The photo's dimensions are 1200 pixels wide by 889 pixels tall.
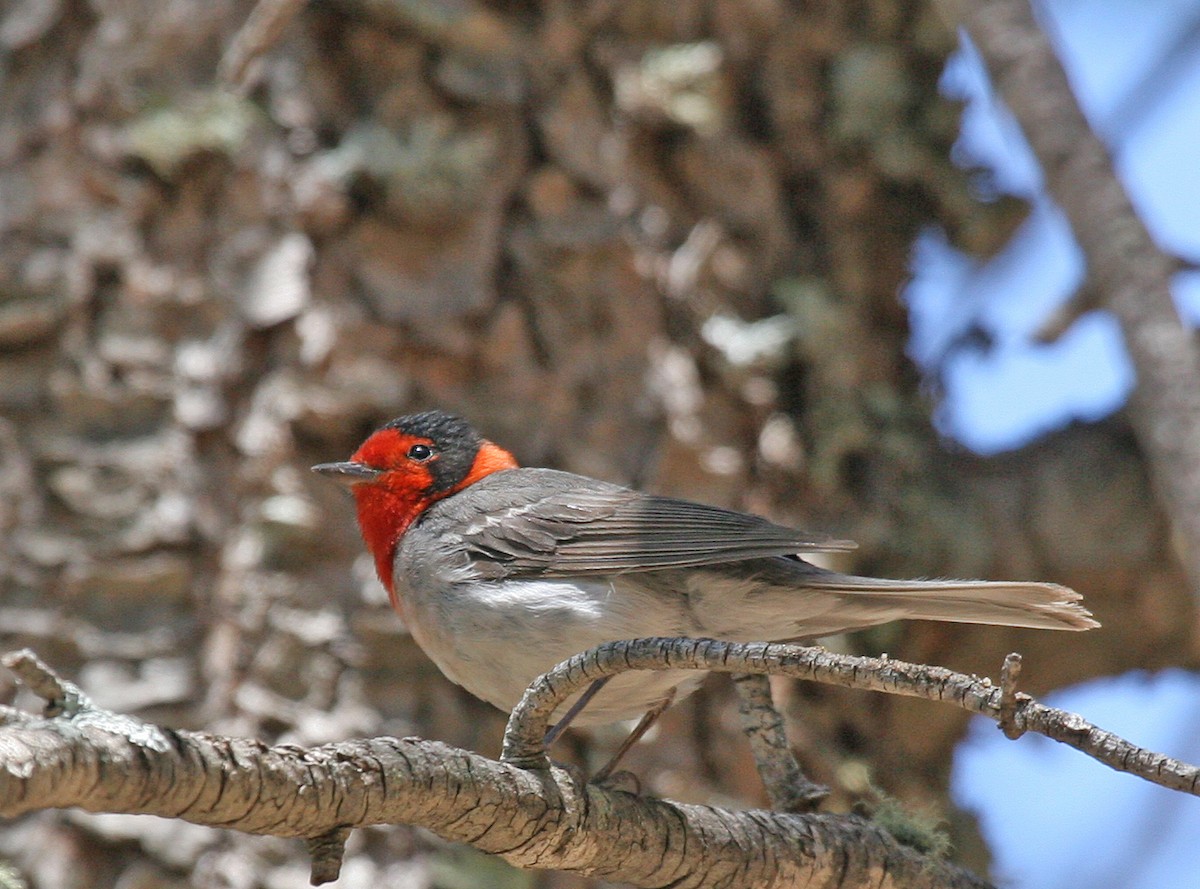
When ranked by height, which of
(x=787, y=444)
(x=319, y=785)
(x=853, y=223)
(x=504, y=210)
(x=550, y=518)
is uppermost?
(x=853, y=223)

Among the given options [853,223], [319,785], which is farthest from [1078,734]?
[853,223]

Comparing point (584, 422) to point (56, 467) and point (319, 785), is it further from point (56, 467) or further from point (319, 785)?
point (319, 785)

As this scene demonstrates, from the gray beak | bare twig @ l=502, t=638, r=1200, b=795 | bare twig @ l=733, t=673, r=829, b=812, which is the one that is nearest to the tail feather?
bare twig @ l=733, t=673, r=829, b=812

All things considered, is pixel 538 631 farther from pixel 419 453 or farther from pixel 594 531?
pixel 419 453

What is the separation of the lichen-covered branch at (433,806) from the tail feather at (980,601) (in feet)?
2.09

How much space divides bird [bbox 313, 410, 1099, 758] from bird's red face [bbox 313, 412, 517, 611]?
0.24ft

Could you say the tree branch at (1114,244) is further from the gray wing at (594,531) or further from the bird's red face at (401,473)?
the bird's red face at (401,473)

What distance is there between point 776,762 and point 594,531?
1036 millimetres

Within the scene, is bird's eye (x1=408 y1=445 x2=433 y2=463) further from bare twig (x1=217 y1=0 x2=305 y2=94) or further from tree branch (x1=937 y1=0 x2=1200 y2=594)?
tree branch (x1=937 y1=0 x2=1200 y2=594)

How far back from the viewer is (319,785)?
201cm

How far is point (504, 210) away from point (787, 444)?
59.8 inches

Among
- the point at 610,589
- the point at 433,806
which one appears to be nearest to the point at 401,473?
the point at 610,589

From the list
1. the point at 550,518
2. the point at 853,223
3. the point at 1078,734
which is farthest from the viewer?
the point at 853,223

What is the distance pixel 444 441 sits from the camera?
14.1ft
